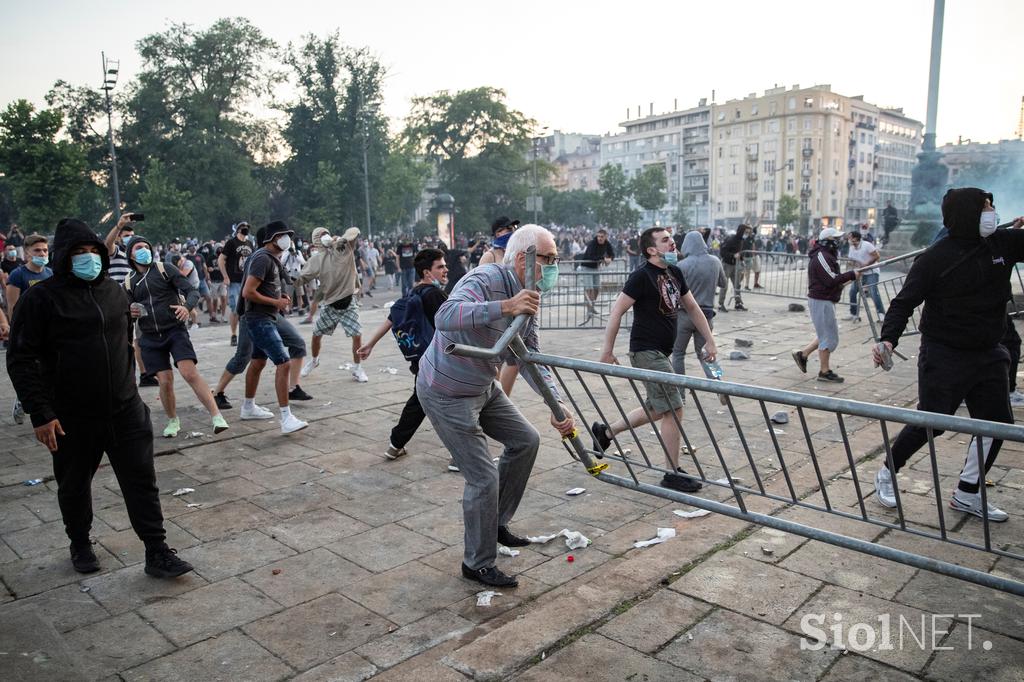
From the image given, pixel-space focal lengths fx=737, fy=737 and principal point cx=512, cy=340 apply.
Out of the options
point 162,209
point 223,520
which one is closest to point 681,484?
point 223,520

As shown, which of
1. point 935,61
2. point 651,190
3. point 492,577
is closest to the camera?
point 492,577

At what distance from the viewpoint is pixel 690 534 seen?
448 centimetres

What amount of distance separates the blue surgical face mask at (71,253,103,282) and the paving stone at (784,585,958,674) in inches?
156

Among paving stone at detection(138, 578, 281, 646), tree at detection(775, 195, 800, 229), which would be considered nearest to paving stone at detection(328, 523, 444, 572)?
paving stone at detection(138, 578, 281, 646)

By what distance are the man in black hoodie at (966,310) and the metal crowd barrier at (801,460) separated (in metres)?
0.27

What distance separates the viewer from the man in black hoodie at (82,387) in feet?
12.8

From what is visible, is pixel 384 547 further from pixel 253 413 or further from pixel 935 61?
pixel 935 61

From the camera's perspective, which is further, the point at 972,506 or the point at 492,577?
the point at 972,506

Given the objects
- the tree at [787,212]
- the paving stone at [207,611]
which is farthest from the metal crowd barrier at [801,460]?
the tree at [787,212]

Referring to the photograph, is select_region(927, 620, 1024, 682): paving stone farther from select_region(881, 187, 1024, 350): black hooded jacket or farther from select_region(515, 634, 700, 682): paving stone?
select_region(881, 187, 1024, 350): black hooded jacket

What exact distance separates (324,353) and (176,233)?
99.7ft

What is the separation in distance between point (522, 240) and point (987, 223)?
2.79m

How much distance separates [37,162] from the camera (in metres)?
25.4

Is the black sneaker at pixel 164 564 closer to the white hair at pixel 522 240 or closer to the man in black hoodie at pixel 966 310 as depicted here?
the white hair at pixel 522 240
